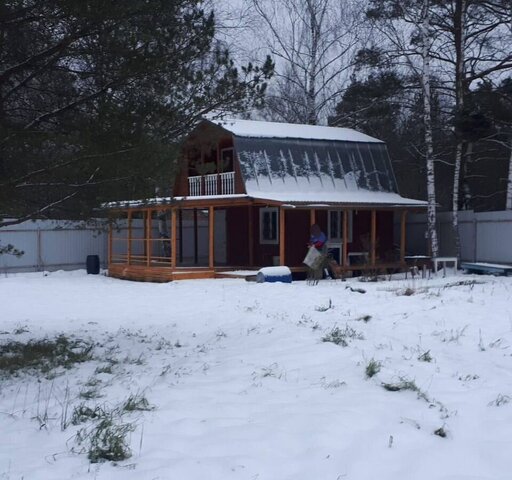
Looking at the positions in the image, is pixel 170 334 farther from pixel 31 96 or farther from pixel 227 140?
pixel 227 140

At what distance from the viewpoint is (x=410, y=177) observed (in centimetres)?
3128

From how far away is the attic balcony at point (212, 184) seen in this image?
69.8 ft

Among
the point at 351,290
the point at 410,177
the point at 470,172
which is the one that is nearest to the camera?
the point at 351,290

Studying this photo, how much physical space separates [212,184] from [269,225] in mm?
2365

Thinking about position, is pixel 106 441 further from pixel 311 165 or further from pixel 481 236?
pixel 481 236

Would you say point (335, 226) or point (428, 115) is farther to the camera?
point (335, 226)

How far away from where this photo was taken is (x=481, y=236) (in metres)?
22.2

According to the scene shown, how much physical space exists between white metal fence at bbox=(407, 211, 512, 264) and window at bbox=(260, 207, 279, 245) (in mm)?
5998

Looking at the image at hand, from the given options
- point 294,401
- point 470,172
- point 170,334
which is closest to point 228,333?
point 170,334

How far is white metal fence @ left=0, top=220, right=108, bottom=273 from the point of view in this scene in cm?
2255

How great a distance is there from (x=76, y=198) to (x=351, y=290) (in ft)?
23.8

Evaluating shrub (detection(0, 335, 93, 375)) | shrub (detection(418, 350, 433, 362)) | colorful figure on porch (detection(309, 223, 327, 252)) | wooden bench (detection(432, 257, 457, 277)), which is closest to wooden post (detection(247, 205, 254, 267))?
colorful figure on porch (detection(309, 223, 327, 252))

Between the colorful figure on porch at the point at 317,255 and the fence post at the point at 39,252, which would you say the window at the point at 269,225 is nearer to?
Result: the colorful figure on porch at the point at 317,255

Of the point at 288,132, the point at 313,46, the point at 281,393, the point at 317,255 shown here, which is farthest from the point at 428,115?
the point at 281,393
